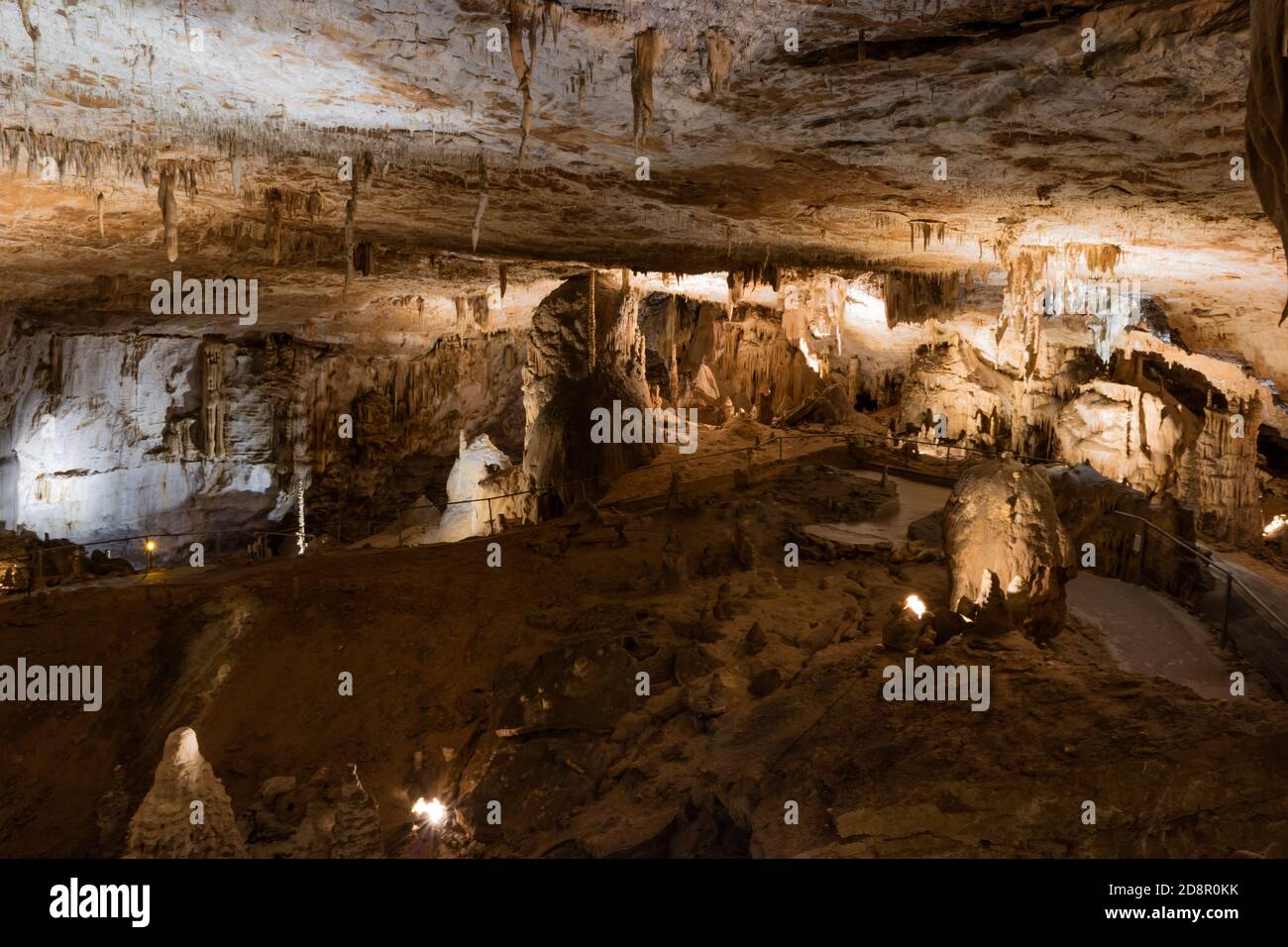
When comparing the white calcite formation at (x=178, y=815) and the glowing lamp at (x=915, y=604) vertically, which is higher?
the glowing lamp at (x=915, y=604)

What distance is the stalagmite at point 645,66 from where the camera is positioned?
16.8 feet

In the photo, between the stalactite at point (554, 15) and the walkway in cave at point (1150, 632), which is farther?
the walkway in cave at point (1150, 632)

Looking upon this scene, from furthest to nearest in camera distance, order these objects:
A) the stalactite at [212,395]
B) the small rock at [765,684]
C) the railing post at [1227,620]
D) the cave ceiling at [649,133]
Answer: the stalactite at [212,395], the railing post at [1227,620], the small rock at [765,684], the cave ceiling at [649,133]

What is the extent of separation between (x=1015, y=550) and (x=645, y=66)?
18.4 feet

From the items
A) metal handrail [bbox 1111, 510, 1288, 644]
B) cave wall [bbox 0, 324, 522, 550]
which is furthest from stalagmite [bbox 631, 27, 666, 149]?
cave wall [bbox 0, 324, 522, 550]

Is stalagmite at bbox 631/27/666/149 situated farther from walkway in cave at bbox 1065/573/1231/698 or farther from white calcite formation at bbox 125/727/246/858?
walkway in cave at bbox 1065/573/1231/698

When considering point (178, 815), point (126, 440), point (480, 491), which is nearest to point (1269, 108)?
point (178, 815)

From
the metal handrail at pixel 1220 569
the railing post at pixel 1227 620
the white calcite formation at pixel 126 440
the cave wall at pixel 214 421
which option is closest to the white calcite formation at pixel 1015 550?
the railing post at pixel 1227 620

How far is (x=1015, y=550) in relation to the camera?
27.1 ft

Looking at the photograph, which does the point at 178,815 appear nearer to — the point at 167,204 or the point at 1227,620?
the point at 167,204

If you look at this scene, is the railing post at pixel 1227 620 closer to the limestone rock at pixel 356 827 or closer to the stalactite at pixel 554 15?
the stalactite at pixel 554 15

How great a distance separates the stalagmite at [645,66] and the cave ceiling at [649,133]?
Answer: 8 cm

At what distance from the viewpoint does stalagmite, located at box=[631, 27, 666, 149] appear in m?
5.13

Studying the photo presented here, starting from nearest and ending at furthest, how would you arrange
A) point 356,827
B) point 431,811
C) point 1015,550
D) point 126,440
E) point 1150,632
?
point 356,827 < point 431,811 < point 1015,550 < point 1150,632 < point 126,440
